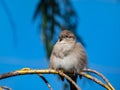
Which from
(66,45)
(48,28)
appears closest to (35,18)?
(48,28)

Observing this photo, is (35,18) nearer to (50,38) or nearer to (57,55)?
(50,38)

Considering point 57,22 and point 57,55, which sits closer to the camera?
point 57,22

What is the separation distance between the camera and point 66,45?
1.22 m

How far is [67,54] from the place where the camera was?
1.23m

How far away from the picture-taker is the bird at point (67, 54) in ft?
3.92

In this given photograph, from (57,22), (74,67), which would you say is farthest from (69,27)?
(74,67)

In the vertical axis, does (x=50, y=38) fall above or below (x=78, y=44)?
below

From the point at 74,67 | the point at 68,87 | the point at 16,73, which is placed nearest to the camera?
the point at 16,73

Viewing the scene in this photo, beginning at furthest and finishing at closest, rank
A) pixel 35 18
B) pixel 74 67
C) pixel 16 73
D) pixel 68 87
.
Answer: pixel 74 67
pixel 35 18
pixel 68 87
pixel 16 73

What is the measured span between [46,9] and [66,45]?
21 centimetres

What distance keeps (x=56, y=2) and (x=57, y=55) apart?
22cm

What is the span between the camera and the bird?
47.1 inches

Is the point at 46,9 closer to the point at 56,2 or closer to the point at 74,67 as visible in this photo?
the point at 56,2

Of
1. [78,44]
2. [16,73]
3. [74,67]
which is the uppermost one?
[78,44]
